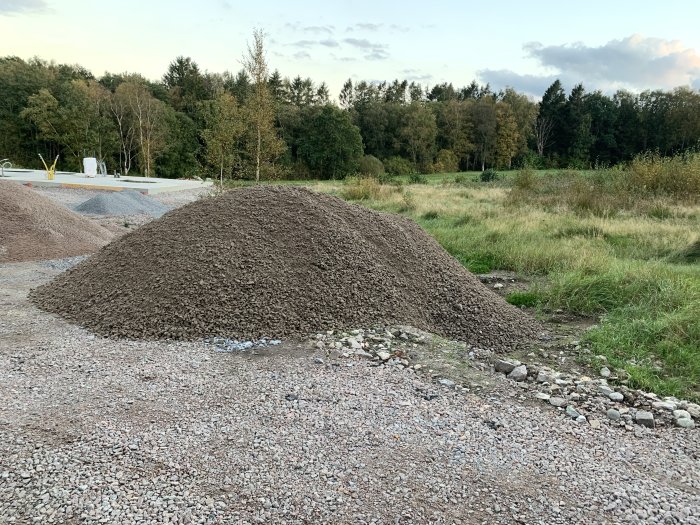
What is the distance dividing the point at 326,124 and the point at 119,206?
86.3ft

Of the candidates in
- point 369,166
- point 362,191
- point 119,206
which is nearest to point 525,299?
point 119,206

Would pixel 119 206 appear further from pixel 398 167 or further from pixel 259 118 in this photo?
pixel 398 167

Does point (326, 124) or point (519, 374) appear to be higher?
point (326, 124)

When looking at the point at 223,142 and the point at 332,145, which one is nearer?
the point at 223,142

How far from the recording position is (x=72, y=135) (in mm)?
32781

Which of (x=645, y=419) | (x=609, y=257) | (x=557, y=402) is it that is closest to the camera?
(x=645, y=419)

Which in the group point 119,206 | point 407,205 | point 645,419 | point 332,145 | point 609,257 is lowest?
point 645,419

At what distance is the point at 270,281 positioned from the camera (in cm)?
455

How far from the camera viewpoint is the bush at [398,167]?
4184cm

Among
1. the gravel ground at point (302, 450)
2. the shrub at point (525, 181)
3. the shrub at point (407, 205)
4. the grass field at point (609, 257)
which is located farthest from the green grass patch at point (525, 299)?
the shrub at point (525, 181)

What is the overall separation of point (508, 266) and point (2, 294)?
6.37 m

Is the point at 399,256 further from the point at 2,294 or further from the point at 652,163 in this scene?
the point at 652,163

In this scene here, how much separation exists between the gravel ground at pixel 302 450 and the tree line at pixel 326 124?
60.2 feet

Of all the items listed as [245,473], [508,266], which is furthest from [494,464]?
[508,266]
